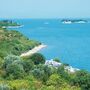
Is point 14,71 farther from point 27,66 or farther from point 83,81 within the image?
point 83,81

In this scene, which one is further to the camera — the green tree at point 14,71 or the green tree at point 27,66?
the green tree at point 27,66

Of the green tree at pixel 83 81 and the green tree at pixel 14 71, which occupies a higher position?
the green tree at pixel 14 71

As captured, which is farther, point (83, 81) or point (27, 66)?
point (27, 66)

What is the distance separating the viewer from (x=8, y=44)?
4506 cm

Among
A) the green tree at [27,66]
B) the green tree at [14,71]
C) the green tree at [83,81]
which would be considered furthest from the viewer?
the green tree at [27,66]

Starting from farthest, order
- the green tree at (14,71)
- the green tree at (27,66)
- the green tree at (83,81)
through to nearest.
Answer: the green tree at (27,66) < the green tree at (14,71) < the green tree at (83,81)

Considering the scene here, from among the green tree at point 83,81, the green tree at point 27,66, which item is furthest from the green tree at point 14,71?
the green tree at point 83,81

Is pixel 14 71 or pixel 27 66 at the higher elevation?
pixel 14 71

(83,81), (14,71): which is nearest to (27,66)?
(14,71)

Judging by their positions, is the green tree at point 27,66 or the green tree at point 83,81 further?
the green tree at point 27,66

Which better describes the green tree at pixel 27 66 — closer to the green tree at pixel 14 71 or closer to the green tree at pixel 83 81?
the green tree at pixel 14 71

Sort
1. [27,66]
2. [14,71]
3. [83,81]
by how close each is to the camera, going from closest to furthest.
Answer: [83,81] → [14,71] → [27,66]

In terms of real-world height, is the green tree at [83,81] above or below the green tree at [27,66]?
below

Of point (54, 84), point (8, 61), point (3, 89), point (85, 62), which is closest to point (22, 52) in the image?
point (85, 62)
